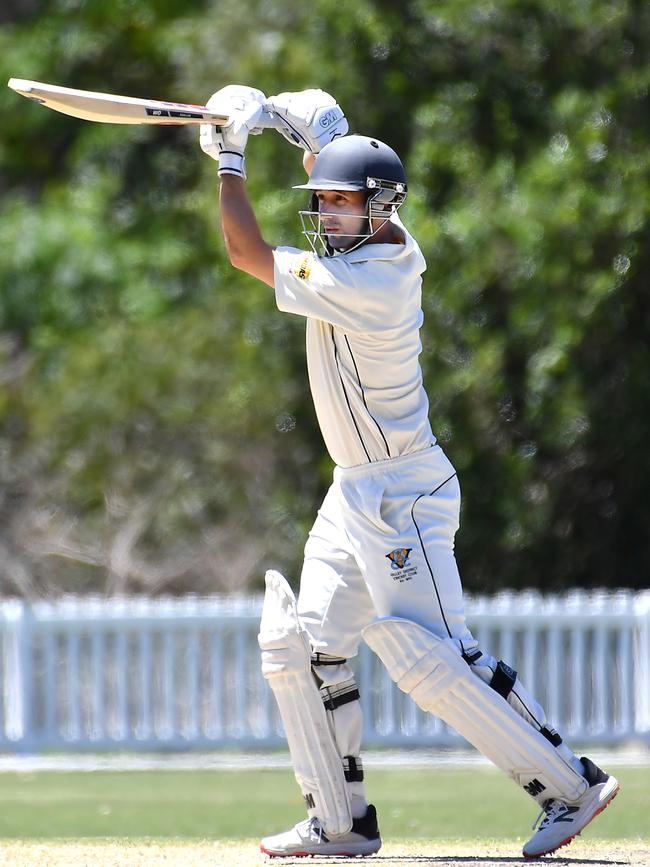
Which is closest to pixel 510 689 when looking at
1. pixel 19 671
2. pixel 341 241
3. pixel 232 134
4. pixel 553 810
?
pixel 553 810

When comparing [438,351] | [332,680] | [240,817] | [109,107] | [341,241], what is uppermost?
[109,107]

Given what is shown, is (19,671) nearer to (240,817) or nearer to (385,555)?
(240,817)

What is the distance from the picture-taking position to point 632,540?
1225 centimetres

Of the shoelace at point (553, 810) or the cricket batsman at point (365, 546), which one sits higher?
the cricket batsman at point (365, 546)

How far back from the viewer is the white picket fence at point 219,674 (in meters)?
10.5

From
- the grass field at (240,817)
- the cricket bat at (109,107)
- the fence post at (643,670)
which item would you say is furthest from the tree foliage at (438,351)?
the cricket bat at (109,107)

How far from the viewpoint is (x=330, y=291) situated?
4707 millimetres

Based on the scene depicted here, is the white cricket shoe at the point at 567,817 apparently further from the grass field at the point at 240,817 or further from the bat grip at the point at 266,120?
the bat grip at the point at 266,120

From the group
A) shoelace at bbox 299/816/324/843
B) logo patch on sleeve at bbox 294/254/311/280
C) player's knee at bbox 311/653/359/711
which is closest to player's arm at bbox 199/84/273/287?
logo patch on sleeve at bbox 294/254/311/280

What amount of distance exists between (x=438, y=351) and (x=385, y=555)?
22.8ft

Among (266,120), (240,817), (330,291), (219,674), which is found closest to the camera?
(330,291)

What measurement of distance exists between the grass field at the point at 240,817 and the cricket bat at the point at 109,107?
213 cm

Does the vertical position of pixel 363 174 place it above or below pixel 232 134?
below

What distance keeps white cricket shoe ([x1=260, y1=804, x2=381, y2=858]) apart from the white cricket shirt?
3.46 feet
